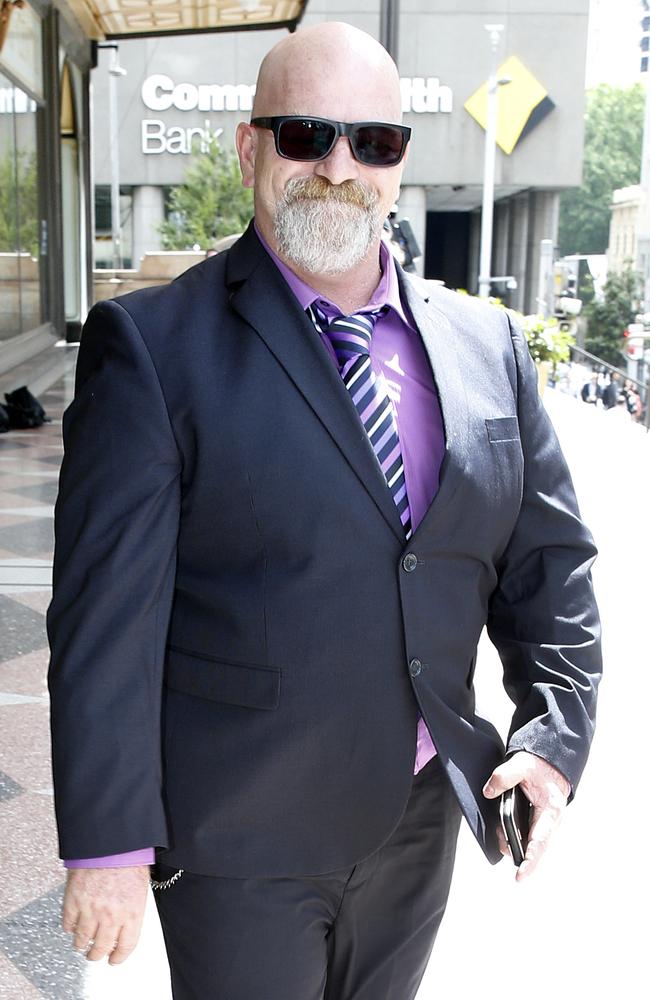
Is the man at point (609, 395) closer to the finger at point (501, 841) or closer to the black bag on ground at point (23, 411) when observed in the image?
the black bag on ground at point (23, 411)

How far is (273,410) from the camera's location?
66.1 inches

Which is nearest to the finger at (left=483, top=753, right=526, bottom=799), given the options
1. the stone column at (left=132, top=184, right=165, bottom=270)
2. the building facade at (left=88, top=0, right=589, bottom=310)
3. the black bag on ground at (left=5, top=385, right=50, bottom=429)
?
the black bag on ground at (left=5, top=385, right=50, bottom=429)

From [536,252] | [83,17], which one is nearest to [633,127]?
[536,252]

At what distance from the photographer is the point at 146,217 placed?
4538cm

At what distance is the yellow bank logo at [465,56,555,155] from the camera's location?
4312 cm

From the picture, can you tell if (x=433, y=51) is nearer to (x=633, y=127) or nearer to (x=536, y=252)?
(x=536, y=252)

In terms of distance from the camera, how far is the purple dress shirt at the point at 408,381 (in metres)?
1.80

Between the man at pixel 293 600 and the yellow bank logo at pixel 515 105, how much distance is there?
43148 mm

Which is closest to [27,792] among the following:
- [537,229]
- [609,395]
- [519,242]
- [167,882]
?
[167,882]

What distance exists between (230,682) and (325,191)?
0.69 metres

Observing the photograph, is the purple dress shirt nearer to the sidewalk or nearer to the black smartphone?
the black smartphone

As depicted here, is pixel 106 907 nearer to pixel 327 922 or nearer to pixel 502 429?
pixel 327 922

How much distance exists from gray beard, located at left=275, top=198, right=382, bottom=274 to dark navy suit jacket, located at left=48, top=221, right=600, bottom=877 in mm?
57

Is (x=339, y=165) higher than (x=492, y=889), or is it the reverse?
(x=339, y=165)
